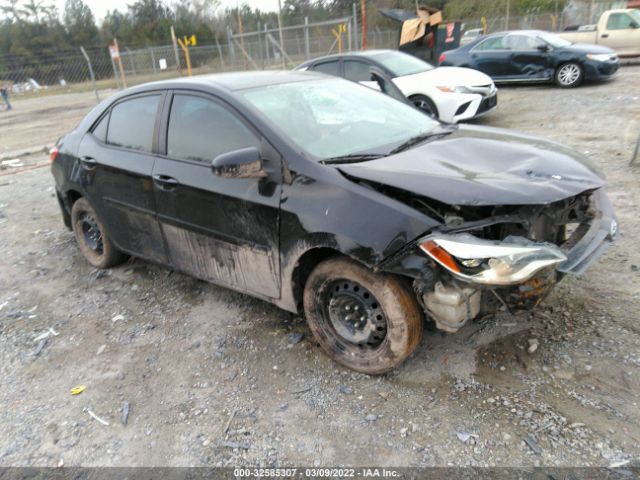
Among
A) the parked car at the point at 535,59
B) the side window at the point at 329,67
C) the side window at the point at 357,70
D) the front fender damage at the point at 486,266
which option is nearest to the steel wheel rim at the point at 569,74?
Result: the parked car at the point at 535,59

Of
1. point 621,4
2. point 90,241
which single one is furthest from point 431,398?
point 621,4

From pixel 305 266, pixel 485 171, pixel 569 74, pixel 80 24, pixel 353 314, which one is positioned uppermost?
pixel 80 24

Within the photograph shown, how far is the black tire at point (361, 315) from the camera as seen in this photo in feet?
9.05

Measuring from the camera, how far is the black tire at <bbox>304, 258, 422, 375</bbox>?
2.76 metres

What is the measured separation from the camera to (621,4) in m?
28.1

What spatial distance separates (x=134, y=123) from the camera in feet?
13.2

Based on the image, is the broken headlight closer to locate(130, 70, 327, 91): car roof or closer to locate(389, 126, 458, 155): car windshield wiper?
locate(389, 126, 458, 155): car windshield wiper

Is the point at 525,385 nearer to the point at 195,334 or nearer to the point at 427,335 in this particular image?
the point at 427,335

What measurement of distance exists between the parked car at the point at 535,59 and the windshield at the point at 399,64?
12.3ft

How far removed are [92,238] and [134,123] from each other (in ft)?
4.68

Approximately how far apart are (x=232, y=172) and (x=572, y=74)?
11717mm

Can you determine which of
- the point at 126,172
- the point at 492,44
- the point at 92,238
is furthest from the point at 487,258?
the point at 492,44

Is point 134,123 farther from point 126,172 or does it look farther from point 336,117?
point 336,117

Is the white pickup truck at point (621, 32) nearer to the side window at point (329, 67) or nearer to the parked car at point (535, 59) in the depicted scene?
the parked car at point (535, 59)
